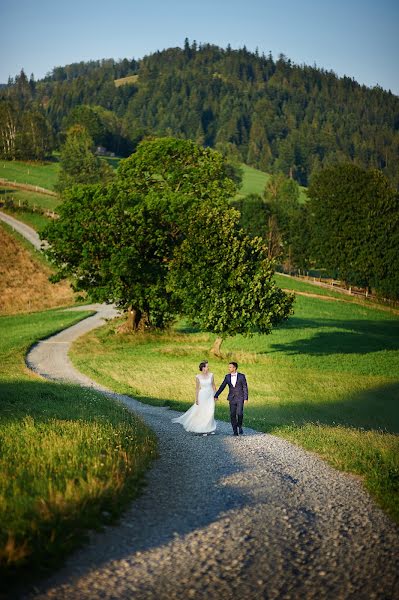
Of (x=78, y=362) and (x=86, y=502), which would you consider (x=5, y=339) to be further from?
(x=86, y=502)

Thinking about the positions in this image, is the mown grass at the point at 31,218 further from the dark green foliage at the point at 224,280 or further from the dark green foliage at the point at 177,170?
the dark green foliage at the point at 224,280

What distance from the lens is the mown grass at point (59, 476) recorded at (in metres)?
8.72

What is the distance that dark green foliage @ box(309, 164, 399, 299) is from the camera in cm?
9088

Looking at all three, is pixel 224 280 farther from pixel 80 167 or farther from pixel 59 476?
pixel 80 167

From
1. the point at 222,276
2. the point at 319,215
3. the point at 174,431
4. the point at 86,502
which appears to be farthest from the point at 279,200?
the point at 86,502

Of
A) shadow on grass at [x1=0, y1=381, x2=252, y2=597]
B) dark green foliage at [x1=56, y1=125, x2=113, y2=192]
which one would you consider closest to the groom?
shadow on grass at [x1=0, y1=381, x2=252, y2=597]

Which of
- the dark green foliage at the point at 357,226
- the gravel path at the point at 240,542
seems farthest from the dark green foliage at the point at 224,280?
the dark green foliage at the point at 357,226

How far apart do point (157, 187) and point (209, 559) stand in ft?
165

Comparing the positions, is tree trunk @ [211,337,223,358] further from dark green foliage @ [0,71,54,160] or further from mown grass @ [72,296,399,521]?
dark green foliage @ [0,71,54,160]

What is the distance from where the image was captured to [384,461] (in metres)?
15.4

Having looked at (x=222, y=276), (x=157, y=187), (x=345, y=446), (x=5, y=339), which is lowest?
(x=5, y=339)

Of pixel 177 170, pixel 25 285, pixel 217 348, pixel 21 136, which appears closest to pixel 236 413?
pixel 217 348

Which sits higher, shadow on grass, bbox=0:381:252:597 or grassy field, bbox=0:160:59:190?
grassy field, bbox=0:160:59:190

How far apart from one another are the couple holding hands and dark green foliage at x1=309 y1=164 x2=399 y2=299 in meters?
72.8
